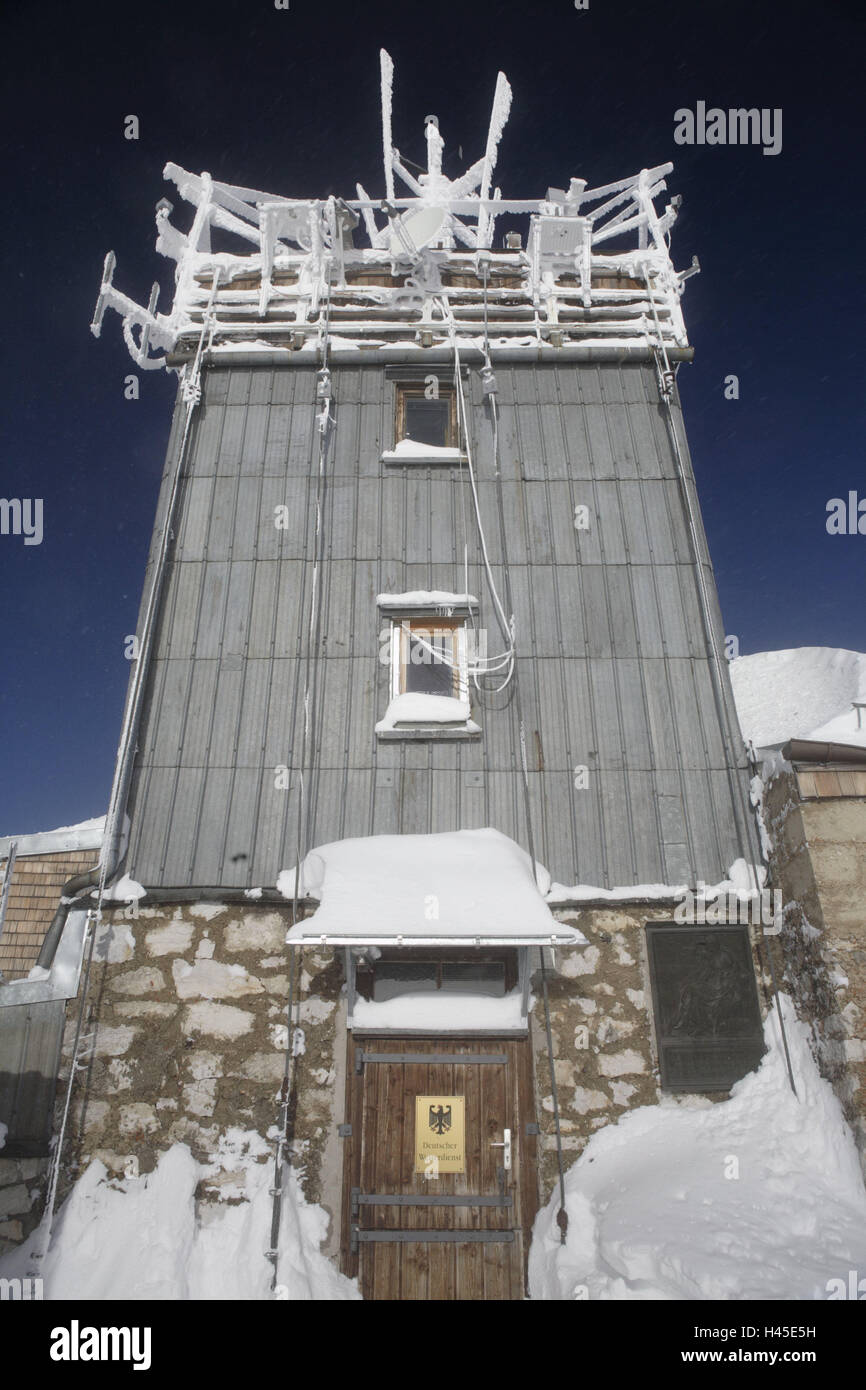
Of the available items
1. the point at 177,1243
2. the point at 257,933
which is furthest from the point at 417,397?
the point at 177,1243

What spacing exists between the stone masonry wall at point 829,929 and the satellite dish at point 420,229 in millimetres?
7329

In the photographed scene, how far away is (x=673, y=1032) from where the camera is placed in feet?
20.2

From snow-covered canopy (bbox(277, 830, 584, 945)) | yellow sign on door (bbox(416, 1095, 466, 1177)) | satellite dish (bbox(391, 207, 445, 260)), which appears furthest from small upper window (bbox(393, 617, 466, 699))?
satellite dish (bbox(391, 207, 445, 260))

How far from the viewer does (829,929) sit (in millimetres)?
5641

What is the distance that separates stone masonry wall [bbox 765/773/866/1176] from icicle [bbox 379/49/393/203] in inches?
325

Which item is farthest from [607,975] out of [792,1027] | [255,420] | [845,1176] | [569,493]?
[255,420]

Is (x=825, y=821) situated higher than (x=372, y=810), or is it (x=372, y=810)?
(x=372, y=810)

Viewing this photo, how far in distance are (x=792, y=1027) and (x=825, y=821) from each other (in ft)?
5.44

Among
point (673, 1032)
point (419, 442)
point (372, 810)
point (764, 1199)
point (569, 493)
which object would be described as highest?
point (419, 442)

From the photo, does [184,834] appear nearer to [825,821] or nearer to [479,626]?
[479,626]

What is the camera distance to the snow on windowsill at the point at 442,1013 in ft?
19.9

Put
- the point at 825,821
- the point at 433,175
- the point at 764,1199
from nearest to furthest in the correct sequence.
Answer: the point at 764,1199, the point at 825,821, the point at 433,175

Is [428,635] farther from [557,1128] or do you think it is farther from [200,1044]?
[557,1128]

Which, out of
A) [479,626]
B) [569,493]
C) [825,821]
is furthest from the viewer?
[569,493]
